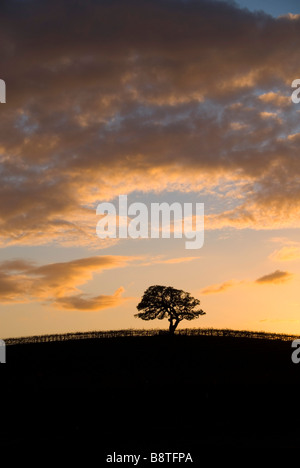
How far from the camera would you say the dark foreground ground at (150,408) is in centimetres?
2303

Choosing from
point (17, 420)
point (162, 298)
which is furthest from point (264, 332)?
point (17, 420)

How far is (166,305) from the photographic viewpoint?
3125 inches

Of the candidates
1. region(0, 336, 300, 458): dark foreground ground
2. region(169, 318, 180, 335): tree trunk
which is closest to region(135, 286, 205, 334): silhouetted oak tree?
region(169, 318, 180, 335): tree trunk

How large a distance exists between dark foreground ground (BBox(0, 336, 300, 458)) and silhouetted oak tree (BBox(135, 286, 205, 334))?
30213mm

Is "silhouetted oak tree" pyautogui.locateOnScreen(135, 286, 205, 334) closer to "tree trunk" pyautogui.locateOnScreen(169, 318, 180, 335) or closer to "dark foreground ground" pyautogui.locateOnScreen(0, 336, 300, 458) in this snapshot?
"tree trunk" pyautogui.locateOnScreen(169, 318, 180, 335)

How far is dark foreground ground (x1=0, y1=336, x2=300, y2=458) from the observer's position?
75.6 ft

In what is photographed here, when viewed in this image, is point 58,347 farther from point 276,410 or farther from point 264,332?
point 276,410

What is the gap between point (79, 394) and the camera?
3142cm

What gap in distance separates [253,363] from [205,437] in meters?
25.0

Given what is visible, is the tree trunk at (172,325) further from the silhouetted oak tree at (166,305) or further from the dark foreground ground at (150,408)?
the dark foreground ground at (150,408)

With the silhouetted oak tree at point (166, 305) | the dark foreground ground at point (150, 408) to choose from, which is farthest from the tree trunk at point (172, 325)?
the dark foreground ground at point (150, 408)

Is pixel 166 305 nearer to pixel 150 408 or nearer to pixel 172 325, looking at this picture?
pixel 172 325

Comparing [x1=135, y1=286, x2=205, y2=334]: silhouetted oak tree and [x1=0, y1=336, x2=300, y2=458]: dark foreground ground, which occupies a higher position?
[x1=135, y1=286, x2=205, y2=334]: silhouetted oak tree

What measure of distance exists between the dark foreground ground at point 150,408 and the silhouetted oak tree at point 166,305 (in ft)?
99.1
